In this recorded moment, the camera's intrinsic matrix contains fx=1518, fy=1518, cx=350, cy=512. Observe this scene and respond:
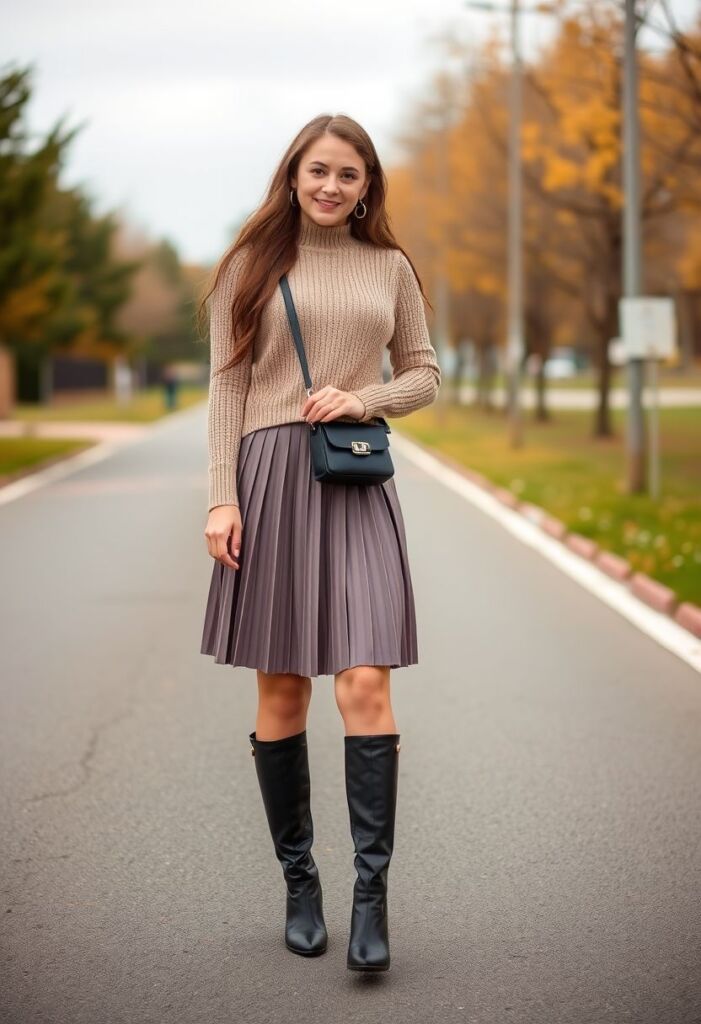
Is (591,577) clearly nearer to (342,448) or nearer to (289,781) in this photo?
(289,781)

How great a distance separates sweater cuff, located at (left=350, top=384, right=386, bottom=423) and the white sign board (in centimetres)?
1133

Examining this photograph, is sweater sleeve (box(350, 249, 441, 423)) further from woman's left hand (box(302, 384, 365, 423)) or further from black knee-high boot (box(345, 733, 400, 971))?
black knee-high boot (box(345, 733, 400, 971))

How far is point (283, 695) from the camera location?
3764 millimetres

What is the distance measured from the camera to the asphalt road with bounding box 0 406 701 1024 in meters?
3.43

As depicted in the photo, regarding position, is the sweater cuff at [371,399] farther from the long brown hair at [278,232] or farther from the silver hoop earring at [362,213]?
the silver hoop earring at [362,213]

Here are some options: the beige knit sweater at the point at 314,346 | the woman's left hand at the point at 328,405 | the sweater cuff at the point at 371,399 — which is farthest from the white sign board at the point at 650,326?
the woman's left hand at the point at 328,405

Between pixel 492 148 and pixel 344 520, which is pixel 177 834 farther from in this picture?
pixel 492 148

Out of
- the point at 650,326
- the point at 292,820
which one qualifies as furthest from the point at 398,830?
the point at 650,326

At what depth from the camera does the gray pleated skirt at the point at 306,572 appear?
362 centimetres

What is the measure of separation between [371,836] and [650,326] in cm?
1175

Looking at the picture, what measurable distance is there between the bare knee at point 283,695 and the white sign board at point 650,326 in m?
11.4

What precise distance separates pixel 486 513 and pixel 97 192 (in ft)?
205

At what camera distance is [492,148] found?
3053cm

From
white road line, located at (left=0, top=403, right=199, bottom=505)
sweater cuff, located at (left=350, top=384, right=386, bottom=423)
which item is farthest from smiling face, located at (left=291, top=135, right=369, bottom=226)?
white road line, located at (left=0, top=403, right=199, bottom=505)
